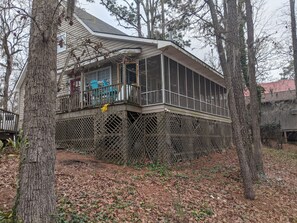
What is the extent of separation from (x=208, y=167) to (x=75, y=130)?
6.39 meters

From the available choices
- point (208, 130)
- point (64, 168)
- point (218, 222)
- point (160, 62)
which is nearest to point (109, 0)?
point (160, 62)

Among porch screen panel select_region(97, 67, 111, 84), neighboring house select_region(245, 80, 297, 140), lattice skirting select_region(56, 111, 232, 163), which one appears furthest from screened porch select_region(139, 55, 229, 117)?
neighboring house select_region(245, 80, 297, 140)

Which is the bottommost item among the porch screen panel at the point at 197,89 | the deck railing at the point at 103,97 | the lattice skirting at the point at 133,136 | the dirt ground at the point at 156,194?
the dirt ground at the point at 156,194

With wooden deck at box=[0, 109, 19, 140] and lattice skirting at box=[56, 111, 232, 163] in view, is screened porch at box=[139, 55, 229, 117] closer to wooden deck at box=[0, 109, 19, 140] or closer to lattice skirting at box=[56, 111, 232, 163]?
lattice skirting at box=[56, 111, 232, 163]

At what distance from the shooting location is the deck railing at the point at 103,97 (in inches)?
420

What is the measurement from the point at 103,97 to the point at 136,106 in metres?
1.67

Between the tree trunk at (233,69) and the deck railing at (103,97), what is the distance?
13.9 ft

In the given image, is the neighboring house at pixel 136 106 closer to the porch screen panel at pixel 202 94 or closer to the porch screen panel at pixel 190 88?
the porch screen panel at pixel 190 88

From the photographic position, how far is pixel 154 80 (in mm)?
12062

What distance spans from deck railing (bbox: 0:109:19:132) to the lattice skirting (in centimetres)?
198

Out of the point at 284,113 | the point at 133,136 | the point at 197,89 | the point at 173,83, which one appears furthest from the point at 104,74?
the point at 284,113

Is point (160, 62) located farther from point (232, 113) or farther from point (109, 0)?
point (109, 0)

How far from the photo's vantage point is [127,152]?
977 centimetres

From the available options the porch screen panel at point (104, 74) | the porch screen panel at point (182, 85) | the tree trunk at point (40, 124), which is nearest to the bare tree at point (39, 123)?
the tree trunk at point (40, 124)
